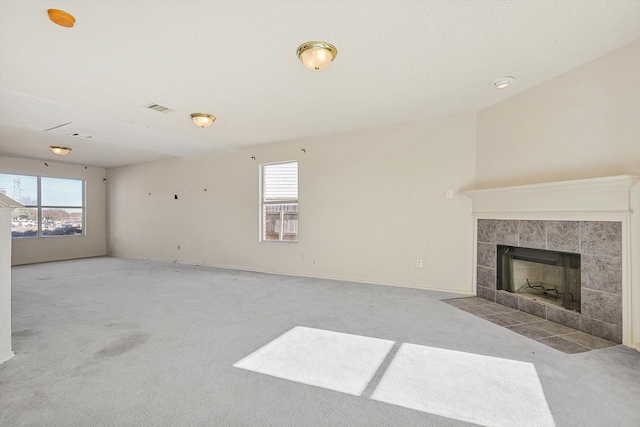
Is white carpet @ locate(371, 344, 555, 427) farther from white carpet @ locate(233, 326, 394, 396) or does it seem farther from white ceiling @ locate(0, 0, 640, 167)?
white ceiling @ locate(0, 0, 640, 167)

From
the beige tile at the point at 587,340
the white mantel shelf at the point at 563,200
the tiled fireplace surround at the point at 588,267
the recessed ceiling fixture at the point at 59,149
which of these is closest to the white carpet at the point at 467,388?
the beige tile at the point at 587,340

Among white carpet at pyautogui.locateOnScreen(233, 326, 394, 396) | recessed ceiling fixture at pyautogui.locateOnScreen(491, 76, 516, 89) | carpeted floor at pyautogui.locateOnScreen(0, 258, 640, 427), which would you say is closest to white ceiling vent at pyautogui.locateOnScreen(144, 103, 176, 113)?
carpeted floor at pyautogui.locateOnScreen(0, 258, 640, 427)

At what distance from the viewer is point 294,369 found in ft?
6.55

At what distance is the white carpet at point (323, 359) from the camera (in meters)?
1.87

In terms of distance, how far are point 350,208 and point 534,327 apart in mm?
2705

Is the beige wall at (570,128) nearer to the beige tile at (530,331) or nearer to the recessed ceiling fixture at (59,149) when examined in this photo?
the beige tile at (530,331)

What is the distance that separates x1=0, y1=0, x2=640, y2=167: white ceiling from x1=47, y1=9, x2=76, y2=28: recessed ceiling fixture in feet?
0.14

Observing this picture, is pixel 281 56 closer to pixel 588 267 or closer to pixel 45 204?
pixel 588 267

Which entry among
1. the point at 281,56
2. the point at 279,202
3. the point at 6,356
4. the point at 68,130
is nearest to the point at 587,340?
the point at 281,56

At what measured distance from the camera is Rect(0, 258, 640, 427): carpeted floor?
5.08 feet

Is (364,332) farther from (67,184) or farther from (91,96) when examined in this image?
Answer: (67,184)

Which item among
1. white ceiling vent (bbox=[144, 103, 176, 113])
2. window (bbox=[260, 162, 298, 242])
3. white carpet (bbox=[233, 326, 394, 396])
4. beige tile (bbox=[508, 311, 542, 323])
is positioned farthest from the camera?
window (bbox=[260, 162, 298, 242])

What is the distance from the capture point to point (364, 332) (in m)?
2.62

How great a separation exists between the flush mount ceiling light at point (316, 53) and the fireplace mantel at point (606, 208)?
2.34 meters
